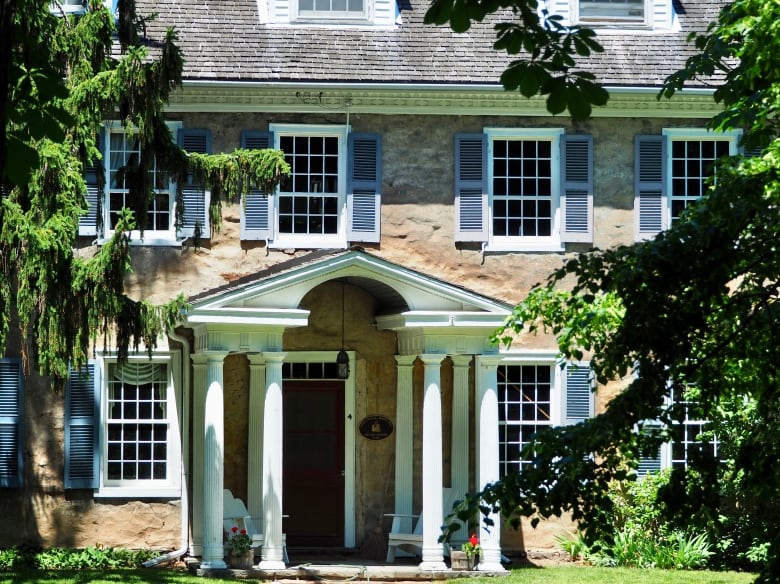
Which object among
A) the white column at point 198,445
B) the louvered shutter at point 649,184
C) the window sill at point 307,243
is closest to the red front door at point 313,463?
the white column at point 198,445

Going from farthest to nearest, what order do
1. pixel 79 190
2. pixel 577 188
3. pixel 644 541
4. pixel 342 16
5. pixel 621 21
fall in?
pixel 621 21 → pixel 342 16 → pixel 577 188 → pixel 644 541 → pixel 79 190

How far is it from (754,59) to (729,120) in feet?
1.69

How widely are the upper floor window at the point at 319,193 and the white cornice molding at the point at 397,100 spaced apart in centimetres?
34

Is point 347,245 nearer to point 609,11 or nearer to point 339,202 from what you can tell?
point 339,202

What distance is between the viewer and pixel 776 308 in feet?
24.1

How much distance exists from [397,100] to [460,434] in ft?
14.3

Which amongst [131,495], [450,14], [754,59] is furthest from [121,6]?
[450,14]

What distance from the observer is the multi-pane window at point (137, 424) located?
16.5m

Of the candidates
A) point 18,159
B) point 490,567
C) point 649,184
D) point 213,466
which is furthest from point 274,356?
point 18,159

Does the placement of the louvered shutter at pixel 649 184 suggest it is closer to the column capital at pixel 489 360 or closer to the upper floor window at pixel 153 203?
the column capital at pixel 489 360

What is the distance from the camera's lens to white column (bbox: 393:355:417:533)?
1650 centimetres

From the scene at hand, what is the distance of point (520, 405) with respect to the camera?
17.0m

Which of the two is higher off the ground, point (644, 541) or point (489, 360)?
point (489, 360)

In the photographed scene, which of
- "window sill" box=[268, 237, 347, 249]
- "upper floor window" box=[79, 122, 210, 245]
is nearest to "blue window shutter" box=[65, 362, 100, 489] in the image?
"upper floor window" box=[79, 122, 210, 245]
